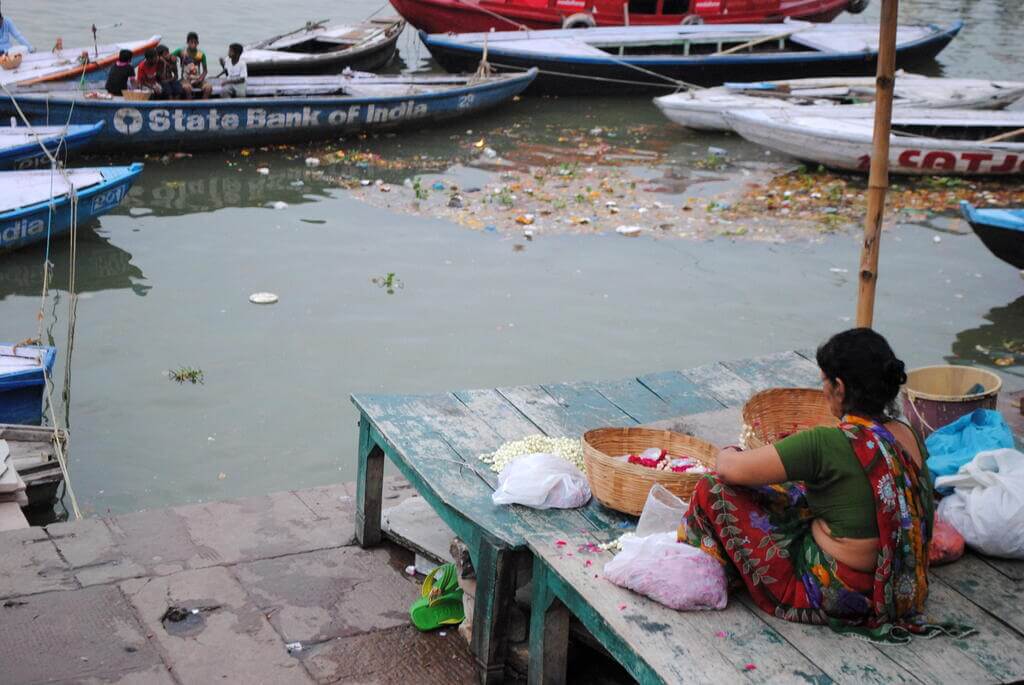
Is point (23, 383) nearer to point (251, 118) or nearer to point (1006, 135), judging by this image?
point (251, 118)

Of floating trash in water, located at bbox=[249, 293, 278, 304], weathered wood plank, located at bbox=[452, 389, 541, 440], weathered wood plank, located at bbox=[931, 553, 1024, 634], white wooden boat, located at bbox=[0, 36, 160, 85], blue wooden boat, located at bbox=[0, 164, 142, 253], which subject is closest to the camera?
weathered wood plank, located at bbox=[931, 553, 1024, 634]

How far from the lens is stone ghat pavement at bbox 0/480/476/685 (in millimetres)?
3996

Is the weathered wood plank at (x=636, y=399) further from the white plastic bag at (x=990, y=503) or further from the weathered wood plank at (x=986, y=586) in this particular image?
the weathered wood plank at (x=986, y=586)

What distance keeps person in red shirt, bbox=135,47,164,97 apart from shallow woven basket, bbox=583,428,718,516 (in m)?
9.84

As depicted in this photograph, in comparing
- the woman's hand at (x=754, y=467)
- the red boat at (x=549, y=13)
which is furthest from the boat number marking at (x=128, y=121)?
the woman's hand at (x=754, y=467)

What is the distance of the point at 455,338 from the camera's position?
8.17 metres

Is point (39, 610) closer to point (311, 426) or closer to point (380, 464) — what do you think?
point (380, 464)

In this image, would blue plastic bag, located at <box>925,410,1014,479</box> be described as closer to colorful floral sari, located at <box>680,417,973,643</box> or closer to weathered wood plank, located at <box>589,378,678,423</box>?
colorful floral sari, located at <box>680,417,973,643</box>

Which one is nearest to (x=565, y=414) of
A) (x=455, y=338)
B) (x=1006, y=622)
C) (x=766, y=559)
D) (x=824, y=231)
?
(x=766, y=559)

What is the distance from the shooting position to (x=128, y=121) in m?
11.9

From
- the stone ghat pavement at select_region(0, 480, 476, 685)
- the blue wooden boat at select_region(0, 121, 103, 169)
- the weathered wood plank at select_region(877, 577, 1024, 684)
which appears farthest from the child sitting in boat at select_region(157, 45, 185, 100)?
the weathered wood plank at select_region(877, 577, 1024, 684)

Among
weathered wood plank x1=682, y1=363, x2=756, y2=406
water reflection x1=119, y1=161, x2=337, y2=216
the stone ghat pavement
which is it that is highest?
weathered wood plank x1=682, y1=363, x2=756, y2=406

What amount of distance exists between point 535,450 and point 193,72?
33.4 feet

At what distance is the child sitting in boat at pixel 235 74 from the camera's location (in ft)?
43.0
